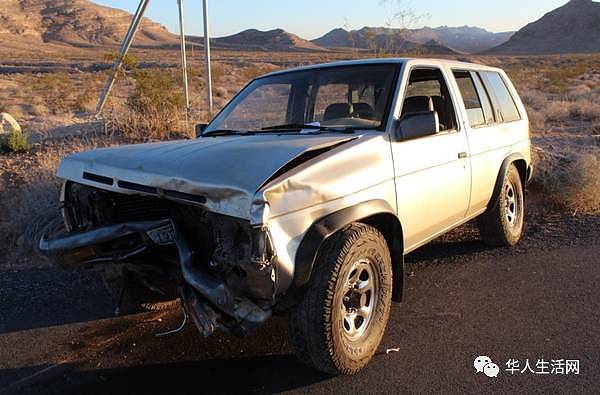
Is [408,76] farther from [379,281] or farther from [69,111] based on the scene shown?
[69,111]

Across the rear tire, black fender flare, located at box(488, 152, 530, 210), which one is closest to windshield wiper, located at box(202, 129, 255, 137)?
black fender flare, located at box(488, 152, 530, 210)

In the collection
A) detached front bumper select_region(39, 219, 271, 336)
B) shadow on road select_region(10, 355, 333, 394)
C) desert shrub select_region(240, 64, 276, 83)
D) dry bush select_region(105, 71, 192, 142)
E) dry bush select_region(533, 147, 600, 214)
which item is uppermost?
desert shrub select_region(240, 64, 276, 83)

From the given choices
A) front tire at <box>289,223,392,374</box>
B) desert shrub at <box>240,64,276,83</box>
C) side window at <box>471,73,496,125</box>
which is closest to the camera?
front tire at <box>289,223,392,374</box>

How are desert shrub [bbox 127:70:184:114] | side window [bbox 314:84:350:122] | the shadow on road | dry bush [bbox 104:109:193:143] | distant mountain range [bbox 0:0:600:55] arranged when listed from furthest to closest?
distant mountain range [bbox 0:0:600:55], desert shrub [bbox 127:70:184:114], dry bush [bbox 104:109:193:143], side window [bbox 314:84:350:122], the shadow on road

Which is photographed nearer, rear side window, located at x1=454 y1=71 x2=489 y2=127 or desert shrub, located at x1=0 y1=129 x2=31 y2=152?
rear side window, located at x1=454 y1=71 x2=489 y2=127

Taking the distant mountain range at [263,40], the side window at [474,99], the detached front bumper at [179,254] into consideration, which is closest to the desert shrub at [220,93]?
the side window at [474,99]

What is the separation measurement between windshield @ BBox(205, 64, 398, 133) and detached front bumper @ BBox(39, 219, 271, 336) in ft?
5.00

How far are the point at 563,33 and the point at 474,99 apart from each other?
132m

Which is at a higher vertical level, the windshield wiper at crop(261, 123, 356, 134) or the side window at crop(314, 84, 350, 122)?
the side window at crop(314, 84, 350, 122)

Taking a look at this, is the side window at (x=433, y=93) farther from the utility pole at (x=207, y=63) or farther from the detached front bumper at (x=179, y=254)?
the utility pole at (x=207, y=63)

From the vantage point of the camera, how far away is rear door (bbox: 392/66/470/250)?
3.90 metres

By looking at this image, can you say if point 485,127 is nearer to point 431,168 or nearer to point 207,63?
point 431,168

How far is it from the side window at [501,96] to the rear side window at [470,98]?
1.25 feet

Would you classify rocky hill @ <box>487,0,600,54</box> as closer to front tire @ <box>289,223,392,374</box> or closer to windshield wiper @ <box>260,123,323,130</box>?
windshield wiper @ <box>260,123,323,130</box>
